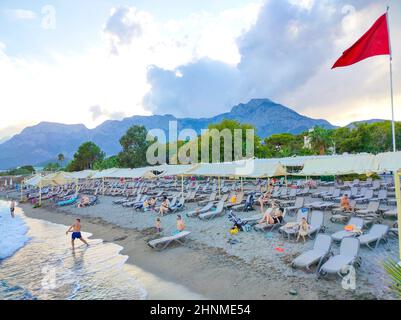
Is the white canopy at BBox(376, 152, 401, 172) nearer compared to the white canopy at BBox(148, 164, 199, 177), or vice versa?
the white canopy at BBox(376, 152, 401, 172)

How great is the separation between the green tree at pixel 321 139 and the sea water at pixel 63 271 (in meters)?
42.0

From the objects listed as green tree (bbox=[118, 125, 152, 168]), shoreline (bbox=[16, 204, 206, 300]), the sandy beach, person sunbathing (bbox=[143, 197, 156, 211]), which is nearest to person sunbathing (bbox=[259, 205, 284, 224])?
the sandy beach

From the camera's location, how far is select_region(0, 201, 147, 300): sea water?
6758mm

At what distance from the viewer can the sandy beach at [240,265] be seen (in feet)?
18.5

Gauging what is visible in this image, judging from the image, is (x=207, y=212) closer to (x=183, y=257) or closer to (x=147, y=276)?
(x=183, y=257)

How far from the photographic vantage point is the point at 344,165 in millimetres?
11602

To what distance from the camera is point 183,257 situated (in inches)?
338

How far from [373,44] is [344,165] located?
5211 millimetres

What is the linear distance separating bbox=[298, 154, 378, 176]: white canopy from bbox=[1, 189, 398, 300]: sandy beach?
7.62ft

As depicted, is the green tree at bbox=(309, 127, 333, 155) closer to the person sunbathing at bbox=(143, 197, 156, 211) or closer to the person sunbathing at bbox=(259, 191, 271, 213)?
the person sunbathing at bbox=(259, 191, 271, 213)

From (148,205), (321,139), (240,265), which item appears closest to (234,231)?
(240,265)

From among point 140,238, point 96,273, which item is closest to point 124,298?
point 96,273

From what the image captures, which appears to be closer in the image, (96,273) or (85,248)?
(96,273)
